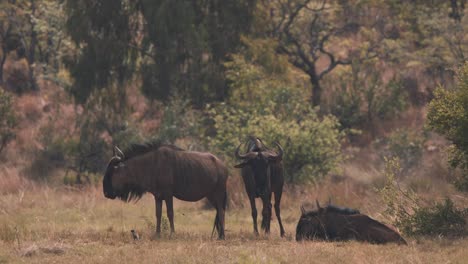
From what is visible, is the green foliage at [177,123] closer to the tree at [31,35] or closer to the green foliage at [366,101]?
the green foliage at [366,101]

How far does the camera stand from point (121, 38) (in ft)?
99.2

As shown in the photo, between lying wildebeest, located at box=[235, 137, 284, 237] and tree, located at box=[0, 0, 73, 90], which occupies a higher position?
tree, located at box=[0, 0, 73, 90]

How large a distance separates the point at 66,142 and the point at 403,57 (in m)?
14.2

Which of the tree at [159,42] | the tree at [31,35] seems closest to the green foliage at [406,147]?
the tree at [159,42]

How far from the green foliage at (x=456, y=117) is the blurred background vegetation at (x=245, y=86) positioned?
4.87 meters

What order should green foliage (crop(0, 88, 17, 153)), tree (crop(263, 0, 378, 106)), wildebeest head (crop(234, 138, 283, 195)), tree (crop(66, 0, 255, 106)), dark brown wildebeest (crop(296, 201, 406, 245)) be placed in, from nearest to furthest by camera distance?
dark brown wildebeest (crop(296, 201, 406, 245)), wildebeest head (crop(234, 138, 283, 195)), tree (crop(66, 0, 255, 106)), green foliage (crop(0, 88, 17, 153)), tree (crop(263, 0, 378, 106))

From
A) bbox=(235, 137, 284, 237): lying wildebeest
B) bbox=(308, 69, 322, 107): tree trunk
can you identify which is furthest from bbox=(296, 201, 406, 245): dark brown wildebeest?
bbox=(308, 69, 322, 107): tree trunk

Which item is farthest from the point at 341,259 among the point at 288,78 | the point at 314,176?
the point at 288,78

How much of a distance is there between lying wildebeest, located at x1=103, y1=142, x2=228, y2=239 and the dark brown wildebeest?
1521 mm

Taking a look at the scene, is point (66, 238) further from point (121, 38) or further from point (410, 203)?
point (121, 38)

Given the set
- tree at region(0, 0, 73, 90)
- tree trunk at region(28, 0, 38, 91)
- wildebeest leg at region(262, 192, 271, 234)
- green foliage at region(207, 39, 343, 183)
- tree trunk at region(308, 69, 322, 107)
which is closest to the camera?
wildebeest leg at region(262, 192, 271, 234)

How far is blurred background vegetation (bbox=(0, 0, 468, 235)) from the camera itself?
2391cm

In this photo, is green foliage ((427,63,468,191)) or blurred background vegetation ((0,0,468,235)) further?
blurred background vegetation ((0,0,468,235))

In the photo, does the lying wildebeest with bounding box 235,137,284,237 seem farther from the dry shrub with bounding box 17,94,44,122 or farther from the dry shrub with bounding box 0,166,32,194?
the dry shrub with bounding box 17,94,44,122
